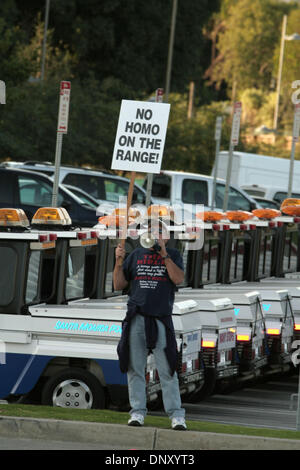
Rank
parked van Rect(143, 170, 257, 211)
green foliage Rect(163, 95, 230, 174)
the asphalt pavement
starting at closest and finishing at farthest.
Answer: the asphalt pavement → parked van Rect(143, 170, 257, 211) → green foliage Rect(163, 95, 230, 174)

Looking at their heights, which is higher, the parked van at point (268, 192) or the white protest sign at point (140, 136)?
the white protest sign at point (140, 136)

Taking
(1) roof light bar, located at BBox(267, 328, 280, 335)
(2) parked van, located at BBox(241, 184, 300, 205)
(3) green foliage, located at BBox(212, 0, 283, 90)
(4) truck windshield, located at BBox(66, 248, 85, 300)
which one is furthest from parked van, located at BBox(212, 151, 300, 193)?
(3) green foliage, located at BBox(212, 0, 283, 90)

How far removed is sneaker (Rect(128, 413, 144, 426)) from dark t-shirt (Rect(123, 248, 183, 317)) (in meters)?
0.79

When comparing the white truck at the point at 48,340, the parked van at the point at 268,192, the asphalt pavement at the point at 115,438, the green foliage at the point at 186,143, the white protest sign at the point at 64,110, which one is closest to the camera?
the asphalt pavement at the point at 115,438

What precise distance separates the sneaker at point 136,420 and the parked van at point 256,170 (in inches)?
1102

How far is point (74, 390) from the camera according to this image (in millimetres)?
11086

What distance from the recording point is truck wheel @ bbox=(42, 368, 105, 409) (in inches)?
430

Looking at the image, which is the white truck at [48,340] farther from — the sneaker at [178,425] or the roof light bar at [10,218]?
the sneaker at [178,425]

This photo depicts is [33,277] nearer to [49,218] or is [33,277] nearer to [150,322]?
[49,218]

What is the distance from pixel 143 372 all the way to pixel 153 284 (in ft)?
2.32

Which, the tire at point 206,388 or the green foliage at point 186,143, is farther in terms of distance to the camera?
the green foliage at point 186,143

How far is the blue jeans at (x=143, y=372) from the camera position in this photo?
971 centimetres

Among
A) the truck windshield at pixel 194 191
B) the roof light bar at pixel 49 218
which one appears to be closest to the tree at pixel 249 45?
the truck windshield at pixel 194 191

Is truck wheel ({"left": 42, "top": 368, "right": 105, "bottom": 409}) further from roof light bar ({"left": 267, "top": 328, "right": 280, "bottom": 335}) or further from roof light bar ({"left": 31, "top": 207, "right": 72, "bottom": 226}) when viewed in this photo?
roof light bar ({"left": 267, "top": 328, "right": 280, "bottom": 335})
